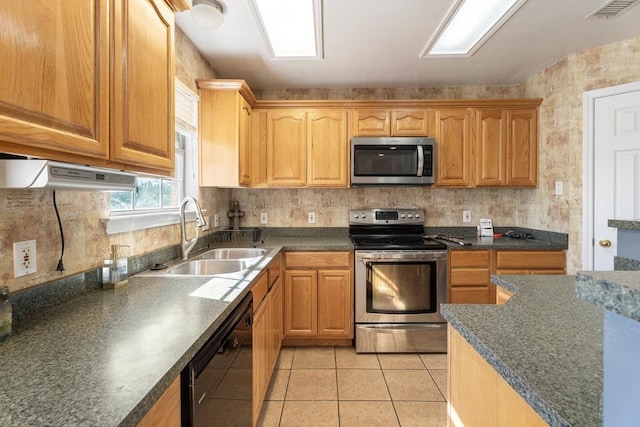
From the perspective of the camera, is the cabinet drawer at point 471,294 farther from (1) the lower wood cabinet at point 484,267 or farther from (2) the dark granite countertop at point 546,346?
Result: (2) the dark granite countertop at point 546,346

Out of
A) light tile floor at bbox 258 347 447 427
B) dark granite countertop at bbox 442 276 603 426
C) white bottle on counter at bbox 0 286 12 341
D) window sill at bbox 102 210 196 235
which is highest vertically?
window sill at bbox 102 210 196 235

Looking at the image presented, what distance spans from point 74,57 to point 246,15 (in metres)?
1.48

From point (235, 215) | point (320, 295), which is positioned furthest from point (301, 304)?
point (235, 215)

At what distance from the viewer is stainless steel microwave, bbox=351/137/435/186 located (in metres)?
2.96

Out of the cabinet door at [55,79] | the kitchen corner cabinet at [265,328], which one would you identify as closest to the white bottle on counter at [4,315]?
the cabinet door at [55,79]

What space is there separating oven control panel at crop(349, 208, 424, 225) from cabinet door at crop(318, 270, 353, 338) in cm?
71

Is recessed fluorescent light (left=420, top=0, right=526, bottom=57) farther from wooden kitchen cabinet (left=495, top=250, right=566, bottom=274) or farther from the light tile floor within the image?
the light tile floor

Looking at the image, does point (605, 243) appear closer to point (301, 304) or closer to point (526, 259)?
point (526, 259)

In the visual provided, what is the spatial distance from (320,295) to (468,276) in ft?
4.26

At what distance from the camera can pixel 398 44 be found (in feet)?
8.04

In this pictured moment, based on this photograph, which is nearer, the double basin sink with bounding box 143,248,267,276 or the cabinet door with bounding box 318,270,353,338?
the double basin sink with bounding box 143,248,267,276

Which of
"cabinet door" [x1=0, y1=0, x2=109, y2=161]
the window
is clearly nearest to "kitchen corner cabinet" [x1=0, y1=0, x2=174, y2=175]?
"cabinet door" [x1=0, y1=0, x2=109, y2=161]

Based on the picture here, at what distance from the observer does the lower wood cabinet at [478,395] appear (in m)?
0.71

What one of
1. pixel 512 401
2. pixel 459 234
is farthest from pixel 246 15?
pixel 459 234
